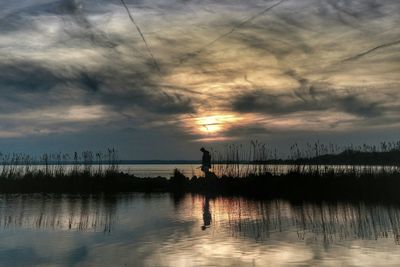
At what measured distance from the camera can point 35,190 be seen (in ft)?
71.9

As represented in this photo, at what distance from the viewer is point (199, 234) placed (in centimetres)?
995

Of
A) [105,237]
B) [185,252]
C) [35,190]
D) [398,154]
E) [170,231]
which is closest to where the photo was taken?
[185,252]

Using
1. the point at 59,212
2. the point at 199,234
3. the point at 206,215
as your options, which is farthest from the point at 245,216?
the point at 59,212

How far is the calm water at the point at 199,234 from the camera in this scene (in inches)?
301

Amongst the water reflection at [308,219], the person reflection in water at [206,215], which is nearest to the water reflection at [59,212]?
the person reflection in water at [206,215]

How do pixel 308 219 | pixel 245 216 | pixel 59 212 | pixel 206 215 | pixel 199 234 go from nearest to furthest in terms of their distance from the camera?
pixel 199 234 < pixel 308 219 < pixel 245 216 < pixel 206 215 < pixel 59 212

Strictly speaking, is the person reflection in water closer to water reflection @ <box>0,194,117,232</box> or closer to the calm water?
the calm water

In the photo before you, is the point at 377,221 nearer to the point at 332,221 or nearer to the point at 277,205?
the point at 332,221

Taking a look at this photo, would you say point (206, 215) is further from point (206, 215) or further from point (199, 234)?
point (199, 234)

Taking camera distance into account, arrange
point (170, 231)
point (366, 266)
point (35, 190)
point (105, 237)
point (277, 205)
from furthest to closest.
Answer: point (35, 190) < point (277, 205) < point (170, 231) < point (105, 237) < point (366, 266)

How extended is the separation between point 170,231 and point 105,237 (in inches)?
59.2

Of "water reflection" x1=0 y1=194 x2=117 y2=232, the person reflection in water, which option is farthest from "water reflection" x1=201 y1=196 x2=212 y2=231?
"water reflection" x1=0 y1=194 x2=117 y2=232

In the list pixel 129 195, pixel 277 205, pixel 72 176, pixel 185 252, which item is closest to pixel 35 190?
pixel 72 176

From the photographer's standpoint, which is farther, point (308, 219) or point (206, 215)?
point (206, 215)
